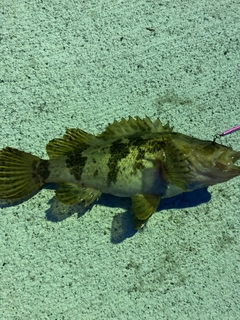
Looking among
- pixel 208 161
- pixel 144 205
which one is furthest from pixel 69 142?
pixel 208 161

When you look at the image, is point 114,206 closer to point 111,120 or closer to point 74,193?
point 74,193

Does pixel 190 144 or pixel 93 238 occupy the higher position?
pixel 190 144

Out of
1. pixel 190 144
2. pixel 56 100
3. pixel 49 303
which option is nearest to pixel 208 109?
pixel 190 144

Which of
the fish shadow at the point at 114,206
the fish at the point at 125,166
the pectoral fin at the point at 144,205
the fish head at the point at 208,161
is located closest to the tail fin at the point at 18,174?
the fish at the point at 125,166

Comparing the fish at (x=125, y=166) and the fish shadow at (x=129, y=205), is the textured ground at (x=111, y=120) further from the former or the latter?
the fish at (x=125, y=166)

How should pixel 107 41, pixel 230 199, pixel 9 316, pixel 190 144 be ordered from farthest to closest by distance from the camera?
pixel 107 41
pixel 230 199
pixel 9 316
pixel 190 144

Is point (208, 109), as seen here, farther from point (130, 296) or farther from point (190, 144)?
point (130, 296)
